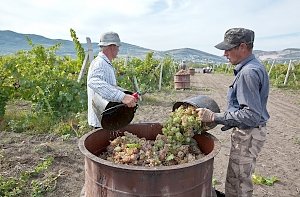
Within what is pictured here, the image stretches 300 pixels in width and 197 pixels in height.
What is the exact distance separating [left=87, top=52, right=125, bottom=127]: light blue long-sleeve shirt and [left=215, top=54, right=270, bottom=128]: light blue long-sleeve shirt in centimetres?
106

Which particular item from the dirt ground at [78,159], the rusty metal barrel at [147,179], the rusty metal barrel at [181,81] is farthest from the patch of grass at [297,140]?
the rusty metal barrel at [181,81]

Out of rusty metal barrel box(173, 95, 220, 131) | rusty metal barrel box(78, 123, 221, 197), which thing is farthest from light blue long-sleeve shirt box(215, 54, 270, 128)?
rusty metal barrel box(78, 123, 221, 197)

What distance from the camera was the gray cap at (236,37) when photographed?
2.94 m

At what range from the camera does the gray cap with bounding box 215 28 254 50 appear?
2.94m

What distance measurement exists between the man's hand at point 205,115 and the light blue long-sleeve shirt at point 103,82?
0.80 m

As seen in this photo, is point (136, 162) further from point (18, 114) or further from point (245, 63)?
point (18, 114)

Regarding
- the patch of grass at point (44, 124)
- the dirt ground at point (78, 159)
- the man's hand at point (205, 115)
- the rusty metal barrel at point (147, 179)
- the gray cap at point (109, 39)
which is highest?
the gray cap at point (109, 39)

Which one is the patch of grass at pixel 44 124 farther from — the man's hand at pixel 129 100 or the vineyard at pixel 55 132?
the man's hand at pixel 129 100

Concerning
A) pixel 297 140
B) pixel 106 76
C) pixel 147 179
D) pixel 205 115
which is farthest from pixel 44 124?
pixel 297 140

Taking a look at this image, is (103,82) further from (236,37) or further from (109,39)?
(236,37)

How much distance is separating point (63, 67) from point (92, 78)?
677 cm

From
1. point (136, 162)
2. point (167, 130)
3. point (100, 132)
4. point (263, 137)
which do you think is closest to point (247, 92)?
point (263, 137)

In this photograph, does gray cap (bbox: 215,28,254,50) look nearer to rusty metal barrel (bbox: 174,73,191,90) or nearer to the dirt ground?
the dirt ground

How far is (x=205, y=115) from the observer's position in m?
2.91
